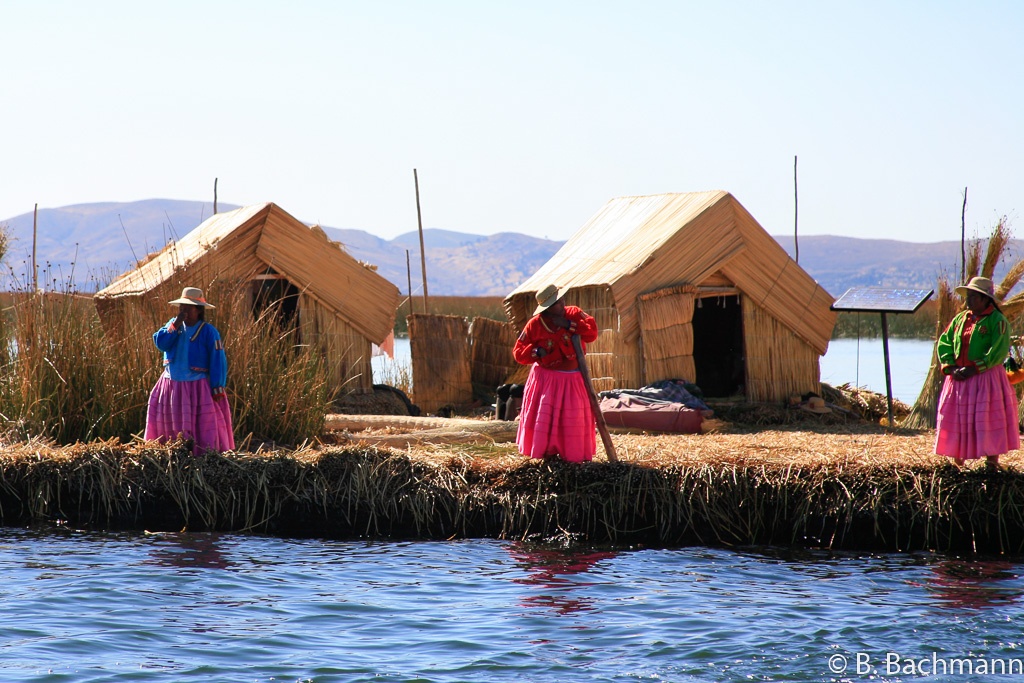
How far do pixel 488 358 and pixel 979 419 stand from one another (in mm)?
7771

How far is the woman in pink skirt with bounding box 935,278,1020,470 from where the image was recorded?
22.6 ft

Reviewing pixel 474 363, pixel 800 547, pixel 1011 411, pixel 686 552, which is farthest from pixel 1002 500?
pixel 474 363

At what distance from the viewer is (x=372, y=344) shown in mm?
13289

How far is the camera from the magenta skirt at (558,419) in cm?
731

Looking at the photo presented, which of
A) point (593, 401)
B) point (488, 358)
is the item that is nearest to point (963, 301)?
point (593, 401)

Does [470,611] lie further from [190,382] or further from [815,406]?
[815,406]

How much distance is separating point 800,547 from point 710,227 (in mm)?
5359

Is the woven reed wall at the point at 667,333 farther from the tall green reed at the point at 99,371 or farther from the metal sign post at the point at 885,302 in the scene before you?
the tall green reed at the point at 99,371

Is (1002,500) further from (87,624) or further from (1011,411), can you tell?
(87,624)

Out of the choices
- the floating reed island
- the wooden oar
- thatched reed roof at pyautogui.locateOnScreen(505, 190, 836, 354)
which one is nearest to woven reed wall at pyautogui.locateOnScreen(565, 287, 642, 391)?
Result: thatched reed roof at pyautogui.locateOnScreen(505, 190, 836, 354)

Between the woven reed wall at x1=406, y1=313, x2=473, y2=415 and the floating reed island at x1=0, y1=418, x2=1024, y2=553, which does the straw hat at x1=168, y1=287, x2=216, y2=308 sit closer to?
the floating reed island at x1=0, y1=418, x2=1024, y2=553

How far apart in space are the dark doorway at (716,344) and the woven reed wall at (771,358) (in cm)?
120

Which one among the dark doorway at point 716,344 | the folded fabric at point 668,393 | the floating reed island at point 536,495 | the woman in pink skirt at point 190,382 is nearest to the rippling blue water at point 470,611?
the floating reed island at point 536,495

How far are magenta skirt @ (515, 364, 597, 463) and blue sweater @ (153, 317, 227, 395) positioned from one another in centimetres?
207
